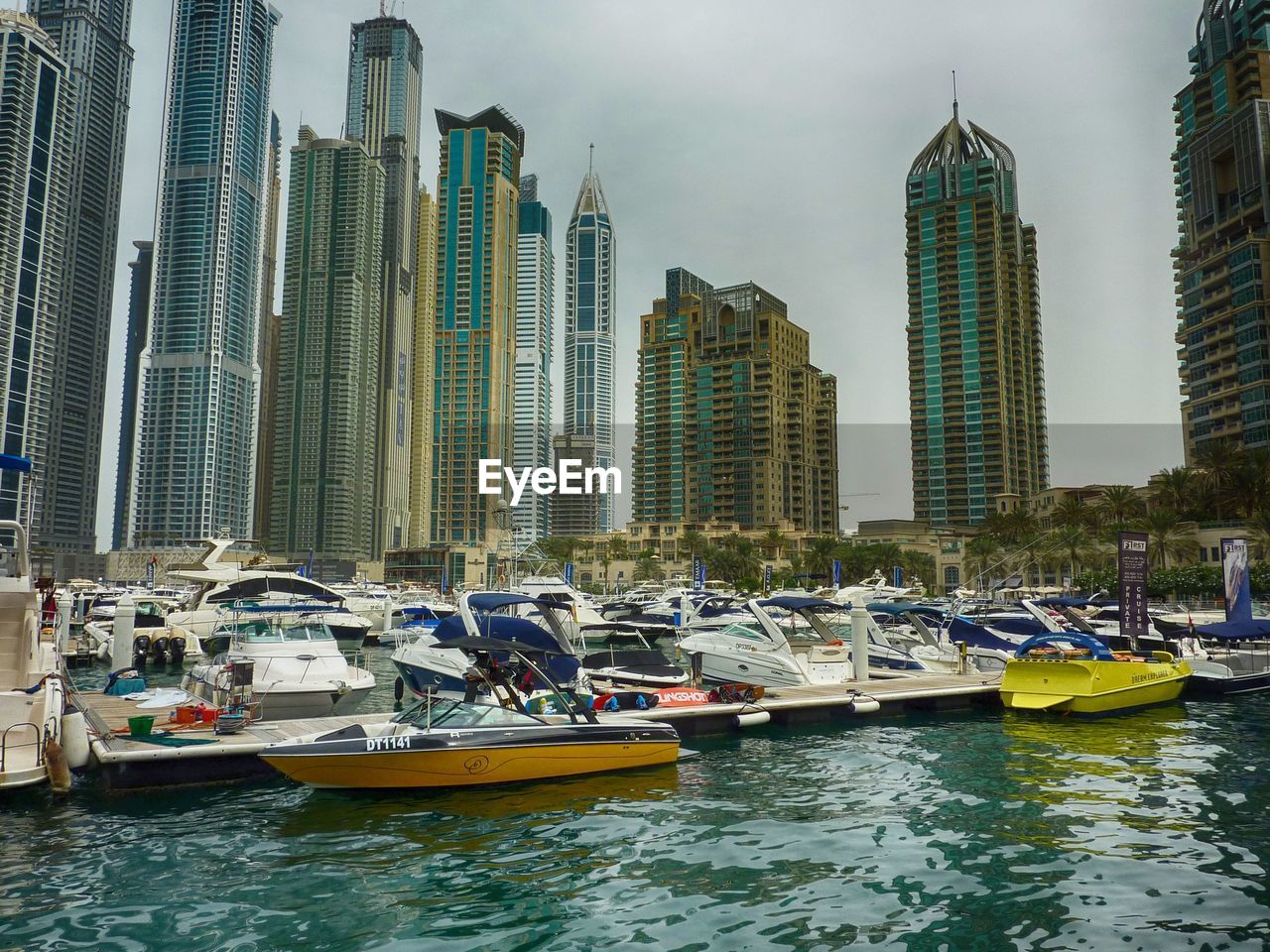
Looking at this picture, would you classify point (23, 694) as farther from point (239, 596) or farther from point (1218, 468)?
point (1218, 468)

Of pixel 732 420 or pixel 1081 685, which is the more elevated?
pixel 732 420

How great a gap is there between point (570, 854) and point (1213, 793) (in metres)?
11.0

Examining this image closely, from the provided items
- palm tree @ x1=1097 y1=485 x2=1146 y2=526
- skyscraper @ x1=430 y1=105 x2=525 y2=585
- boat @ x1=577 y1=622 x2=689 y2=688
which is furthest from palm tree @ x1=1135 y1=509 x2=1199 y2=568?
skyscraper @ x1=430 y1=105 x2=525 y2=585

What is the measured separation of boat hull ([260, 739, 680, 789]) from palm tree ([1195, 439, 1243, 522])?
82.1 meters

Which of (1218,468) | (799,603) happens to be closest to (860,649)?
(799,603)

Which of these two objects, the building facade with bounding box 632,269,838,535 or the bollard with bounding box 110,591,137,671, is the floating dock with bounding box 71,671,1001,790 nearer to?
the bollard with bounding box 110,591,137,671

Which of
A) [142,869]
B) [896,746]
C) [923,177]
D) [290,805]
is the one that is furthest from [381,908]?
[923,177]

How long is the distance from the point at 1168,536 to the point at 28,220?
7079 inches

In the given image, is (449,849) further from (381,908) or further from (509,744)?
(509,744)

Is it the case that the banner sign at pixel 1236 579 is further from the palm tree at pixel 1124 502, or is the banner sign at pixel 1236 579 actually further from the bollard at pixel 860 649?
the palm tree at pixel 1124 502

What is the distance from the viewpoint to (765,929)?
8703 mm

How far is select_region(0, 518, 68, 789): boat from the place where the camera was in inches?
505

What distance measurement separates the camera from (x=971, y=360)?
16775cm

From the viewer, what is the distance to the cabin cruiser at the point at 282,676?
2041 centimetres
